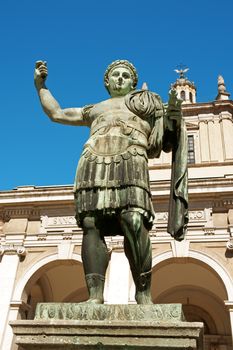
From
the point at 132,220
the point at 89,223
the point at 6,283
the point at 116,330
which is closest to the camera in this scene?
the point at 116,330

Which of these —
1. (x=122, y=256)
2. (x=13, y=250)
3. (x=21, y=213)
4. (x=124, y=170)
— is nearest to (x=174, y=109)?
(x=124, y=170)

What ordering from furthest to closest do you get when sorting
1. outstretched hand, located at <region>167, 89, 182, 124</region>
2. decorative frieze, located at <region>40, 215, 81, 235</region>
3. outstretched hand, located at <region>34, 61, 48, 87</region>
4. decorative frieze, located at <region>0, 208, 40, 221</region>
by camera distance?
1. decorative frieze, located at <region>0, 208, 40, 221</region>
2. decorative frieze, located at <region>40, 215, 81, 235</region>
3. outstretched hand, located at <region>34, 61, 48, 87</region>
4. outstretched hand, located at <region>167, 89, 182, 124</region>

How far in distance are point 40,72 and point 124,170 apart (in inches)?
59.1

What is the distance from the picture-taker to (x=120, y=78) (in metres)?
3.95

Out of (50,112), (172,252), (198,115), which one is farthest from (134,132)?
(198,115)

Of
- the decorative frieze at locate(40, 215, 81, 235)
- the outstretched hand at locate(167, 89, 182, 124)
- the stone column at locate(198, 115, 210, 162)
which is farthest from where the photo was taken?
the stone column at locate(198, 115, 210, 162)

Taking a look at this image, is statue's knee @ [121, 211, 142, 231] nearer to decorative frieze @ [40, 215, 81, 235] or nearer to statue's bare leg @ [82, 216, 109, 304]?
statue's bare leg @ [82, 216, 109, 304]

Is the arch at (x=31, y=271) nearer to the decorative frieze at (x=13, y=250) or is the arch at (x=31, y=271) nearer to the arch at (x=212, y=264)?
the decorative frieze at (x=13, y=250)

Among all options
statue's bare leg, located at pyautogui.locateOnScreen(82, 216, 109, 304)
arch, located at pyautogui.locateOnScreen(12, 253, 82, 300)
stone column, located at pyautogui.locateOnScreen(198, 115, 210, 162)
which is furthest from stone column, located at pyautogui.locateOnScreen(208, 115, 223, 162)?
statue's bare leg, located at pyautogui.locateOnScreen(82, 216, 109, 304)

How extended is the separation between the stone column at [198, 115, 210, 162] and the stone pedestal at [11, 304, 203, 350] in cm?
1765

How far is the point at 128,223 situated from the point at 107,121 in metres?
1.00

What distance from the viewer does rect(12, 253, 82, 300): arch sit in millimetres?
13969

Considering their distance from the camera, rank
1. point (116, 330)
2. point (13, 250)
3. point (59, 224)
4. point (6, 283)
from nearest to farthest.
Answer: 1. point (116, 330)
2. point (6, 283)
3. point (13, 250)
4. point (59, 224)

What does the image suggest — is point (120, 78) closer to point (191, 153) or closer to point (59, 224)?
point (59, 224)
